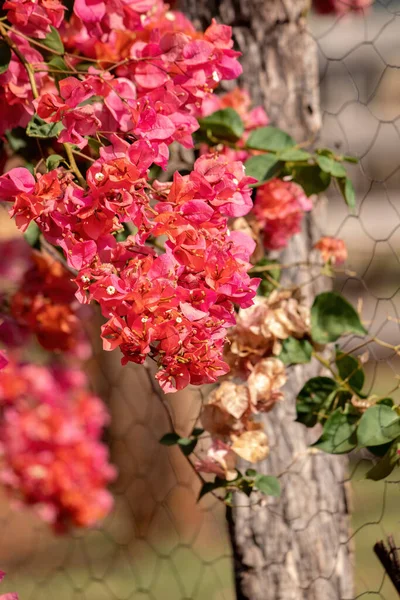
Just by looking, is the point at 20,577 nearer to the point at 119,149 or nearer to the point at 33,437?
the point at 33,437

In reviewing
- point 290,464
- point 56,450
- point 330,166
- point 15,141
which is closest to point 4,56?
point 15,141

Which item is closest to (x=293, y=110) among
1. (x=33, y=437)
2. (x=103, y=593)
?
(x=33, y=437)

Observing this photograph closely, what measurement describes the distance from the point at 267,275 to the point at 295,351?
137mm

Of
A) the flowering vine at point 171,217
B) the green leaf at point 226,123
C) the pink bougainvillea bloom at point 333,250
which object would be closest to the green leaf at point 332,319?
the flowering vine at point 171,217

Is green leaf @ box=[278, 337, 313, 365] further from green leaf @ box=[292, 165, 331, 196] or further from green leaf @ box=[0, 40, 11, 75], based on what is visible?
green leaf @ box=[0, 40, 11, 75]

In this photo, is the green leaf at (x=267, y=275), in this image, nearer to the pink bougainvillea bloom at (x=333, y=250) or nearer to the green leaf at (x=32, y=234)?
the pink bougainvillea bloom at (x=333, y=250)

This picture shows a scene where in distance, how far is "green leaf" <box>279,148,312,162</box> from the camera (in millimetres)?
900

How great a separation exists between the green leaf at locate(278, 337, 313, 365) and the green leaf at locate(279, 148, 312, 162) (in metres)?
0.20

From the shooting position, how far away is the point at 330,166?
2.89ft

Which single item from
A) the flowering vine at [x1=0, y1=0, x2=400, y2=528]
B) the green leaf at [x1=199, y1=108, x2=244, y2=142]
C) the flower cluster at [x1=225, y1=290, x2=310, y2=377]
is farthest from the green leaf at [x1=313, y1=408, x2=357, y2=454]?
the green leaf at [x1=199, y1=108, x2=244, y2=142]

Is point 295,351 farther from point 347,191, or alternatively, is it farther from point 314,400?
point 347,191

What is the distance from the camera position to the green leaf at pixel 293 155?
90 centimetres

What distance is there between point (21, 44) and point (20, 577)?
8.02 feet

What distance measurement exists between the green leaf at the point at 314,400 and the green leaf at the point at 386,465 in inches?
5.4
